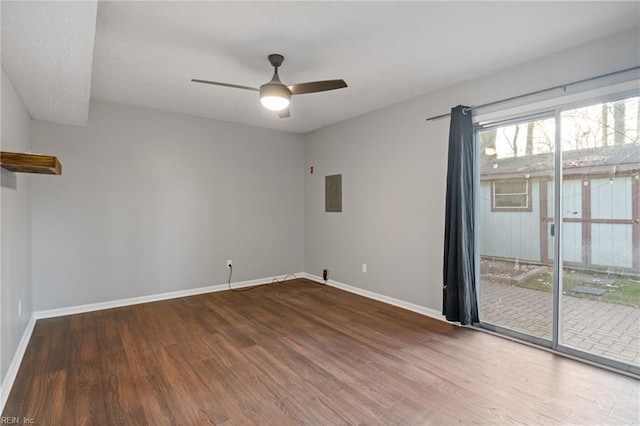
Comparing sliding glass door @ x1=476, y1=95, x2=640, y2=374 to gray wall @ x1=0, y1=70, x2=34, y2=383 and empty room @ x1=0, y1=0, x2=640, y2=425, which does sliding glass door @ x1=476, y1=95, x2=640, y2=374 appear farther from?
gray wall @ x1=0, y1=70, x2=34, y2=383

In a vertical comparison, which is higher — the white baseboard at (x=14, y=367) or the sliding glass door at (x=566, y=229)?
the sliding glass door at (x=566, y=229)

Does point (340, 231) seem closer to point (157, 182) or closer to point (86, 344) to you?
point (157, 182)

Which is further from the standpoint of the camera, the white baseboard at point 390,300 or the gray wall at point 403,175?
the white baseboard at point 390,300

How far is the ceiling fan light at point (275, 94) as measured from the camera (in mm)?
2686

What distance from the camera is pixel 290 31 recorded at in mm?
2422

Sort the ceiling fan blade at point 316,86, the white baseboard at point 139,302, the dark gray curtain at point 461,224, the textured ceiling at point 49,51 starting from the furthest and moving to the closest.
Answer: the dark gray curtain at point 461,224 < the ceiling fan blade at point 316,86 < the white baseboard at point 139,302 < the textured ceiling at point 49,51

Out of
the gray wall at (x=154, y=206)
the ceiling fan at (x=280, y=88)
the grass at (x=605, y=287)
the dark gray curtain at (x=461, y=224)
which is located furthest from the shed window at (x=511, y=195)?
the gray wall at (x=154, y=206)

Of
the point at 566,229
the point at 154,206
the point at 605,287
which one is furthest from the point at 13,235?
the point at 605,287

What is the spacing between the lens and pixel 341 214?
16.5ft

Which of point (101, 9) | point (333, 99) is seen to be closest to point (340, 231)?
point (333, 99)

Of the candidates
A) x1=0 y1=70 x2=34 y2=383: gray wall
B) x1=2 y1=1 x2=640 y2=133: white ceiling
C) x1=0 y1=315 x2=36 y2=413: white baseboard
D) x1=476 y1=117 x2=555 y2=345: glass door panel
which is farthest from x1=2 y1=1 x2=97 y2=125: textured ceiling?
x1=476 y1=117 x2=555 y2=345: glass door panel

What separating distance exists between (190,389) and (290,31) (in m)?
2.71

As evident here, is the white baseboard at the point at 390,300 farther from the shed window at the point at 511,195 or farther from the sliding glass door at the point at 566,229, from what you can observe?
the shed window at the point at 511,195

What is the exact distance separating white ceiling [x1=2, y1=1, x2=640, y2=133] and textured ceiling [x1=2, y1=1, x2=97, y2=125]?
0.6 inches
